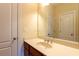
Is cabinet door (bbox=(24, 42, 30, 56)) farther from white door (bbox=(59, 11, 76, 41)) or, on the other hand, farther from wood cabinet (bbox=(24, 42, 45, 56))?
white door (bbox=(59, 11, 76, 41))

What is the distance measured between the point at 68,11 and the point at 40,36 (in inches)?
34.0

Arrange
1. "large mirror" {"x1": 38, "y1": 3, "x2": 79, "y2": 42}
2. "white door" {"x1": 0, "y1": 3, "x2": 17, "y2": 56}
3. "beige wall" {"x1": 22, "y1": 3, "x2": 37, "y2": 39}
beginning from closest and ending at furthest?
1. "large mirror" {"x1": 38, "y1": 3, "x2": 79, "y2": 42}
2. "white door" {"x1": 0, "y1": 3, "x2": 17, "y2": 56}
3. "beige wall" {"x1": 22, "y1": 3, "x2": 37, "y2": 39}

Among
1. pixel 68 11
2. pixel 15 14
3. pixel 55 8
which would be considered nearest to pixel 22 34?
pixel 15 14

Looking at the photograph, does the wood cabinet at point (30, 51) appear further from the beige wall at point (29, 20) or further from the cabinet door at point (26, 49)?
the beige wall at point (29, 20)

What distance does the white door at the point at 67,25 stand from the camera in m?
1.47

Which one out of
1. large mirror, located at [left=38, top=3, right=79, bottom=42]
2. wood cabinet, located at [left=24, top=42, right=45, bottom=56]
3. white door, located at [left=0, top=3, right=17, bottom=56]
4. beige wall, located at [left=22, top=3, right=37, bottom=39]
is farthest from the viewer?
beige wall, located at [left=22, top=3, right=37, bottom=39]

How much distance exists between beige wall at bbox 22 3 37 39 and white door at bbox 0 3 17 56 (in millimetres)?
186

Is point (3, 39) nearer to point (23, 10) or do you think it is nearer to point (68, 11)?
point (23, 10)

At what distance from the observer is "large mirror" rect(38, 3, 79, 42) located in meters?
1.45

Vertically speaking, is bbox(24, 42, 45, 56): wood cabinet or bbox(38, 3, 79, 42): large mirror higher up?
bbox(38, 3, 79, 42): large mirror

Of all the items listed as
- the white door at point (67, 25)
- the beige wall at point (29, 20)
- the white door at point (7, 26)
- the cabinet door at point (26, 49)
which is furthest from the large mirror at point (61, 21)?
the white door at point (7, 26)

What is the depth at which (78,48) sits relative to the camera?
4.56 feet

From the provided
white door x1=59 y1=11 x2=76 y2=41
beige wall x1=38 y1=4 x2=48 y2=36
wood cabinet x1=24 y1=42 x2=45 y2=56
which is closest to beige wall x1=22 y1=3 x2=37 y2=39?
beige wall x1=38 y1=4 x2=48 y2=36

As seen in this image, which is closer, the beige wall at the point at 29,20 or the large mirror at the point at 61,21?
the large mirror at the point at 61,21
